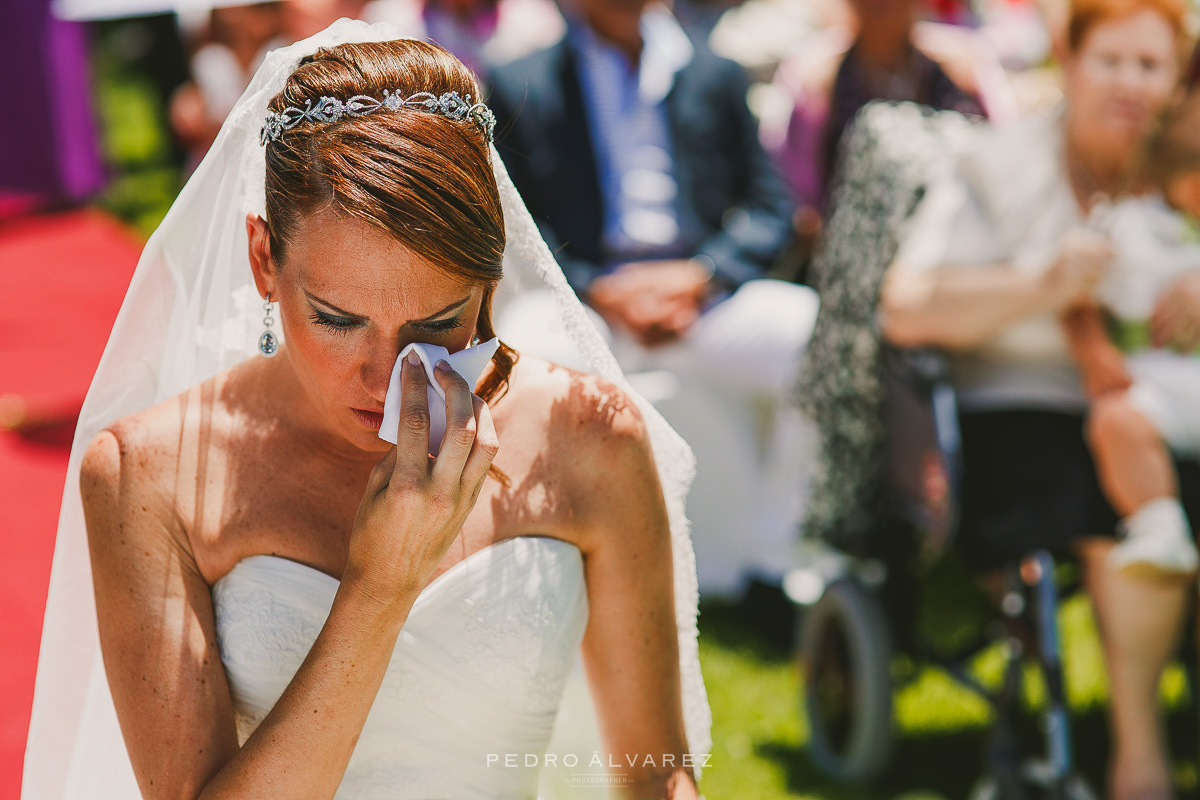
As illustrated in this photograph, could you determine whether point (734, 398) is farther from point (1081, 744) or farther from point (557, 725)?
point (557, 725)

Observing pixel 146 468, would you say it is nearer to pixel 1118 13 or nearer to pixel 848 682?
pixel 848 682

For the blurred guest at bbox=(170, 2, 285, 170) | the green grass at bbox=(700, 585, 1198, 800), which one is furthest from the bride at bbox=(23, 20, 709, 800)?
the blurred guest at bbox=(170, 2, 285, 170)

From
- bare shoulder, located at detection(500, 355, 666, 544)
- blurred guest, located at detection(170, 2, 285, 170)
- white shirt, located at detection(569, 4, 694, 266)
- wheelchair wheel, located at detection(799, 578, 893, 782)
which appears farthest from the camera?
blurred guest, located at detection(170, 2, 285, 170)

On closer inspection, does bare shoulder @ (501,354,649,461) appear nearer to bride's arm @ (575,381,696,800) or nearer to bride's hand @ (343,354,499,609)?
bride's arm @ (575,381,696,800)

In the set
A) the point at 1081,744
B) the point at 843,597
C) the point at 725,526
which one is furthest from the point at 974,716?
the point at 725,526

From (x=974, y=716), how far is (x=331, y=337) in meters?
2.91

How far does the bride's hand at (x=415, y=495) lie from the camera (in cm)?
144

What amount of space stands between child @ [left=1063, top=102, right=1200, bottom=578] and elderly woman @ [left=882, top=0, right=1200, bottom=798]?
6cm

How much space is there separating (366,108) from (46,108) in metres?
10.7

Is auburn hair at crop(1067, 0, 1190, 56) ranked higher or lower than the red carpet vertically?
higher

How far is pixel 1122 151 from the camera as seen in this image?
2883 millimetres

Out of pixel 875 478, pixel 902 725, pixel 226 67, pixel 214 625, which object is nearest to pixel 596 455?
pixel 214 625

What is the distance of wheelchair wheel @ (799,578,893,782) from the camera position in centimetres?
321

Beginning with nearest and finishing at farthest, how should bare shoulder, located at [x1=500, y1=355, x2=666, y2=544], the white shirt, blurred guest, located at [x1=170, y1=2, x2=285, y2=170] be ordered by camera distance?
bare shoulder, located at [x1=500, y1=355, x2=666, y2=544], the white shirt, blurred guest, located at [x1=170, y1=2, x2=285, y2=170]
